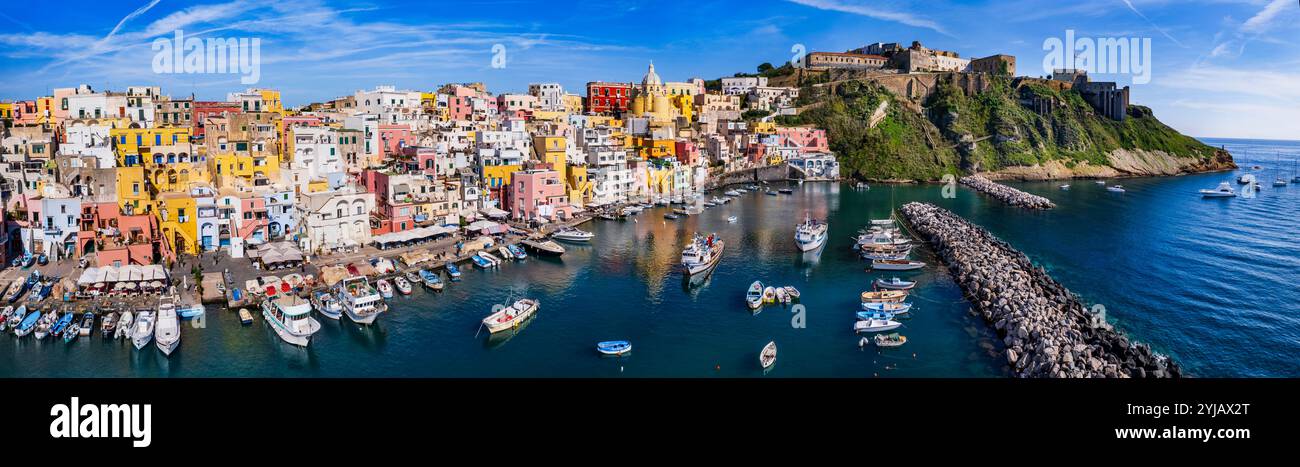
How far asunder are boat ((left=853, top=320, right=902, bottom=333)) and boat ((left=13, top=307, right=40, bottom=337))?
11568mm

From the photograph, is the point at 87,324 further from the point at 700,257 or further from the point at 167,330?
the point at 700,257

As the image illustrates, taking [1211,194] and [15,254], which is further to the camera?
[1211,194]

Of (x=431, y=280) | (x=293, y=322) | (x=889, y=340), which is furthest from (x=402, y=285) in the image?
(x=889, y=340)

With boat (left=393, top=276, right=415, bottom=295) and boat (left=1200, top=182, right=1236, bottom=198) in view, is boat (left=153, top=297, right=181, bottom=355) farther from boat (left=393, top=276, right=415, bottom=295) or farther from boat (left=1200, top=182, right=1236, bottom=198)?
boat (left=1200, top=182, right=1236, bottom=198)

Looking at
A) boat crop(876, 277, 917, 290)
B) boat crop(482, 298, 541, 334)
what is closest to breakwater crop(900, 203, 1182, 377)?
boat crop(876, 277, 917, 290)

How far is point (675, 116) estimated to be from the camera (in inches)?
1500

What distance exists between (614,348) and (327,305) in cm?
480

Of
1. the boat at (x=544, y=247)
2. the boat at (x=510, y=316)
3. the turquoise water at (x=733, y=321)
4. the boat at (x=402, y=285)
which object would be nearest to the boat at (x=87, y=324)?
the turquoise water at (x=733, y=321)

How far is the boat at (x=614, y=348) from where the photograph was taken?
33.7 ft

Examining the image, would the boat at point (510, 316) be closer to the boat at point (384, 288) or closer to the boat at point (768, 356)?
the boat at point (384, 288)

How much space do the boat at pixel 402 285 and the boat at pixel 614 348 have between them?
173 inches
